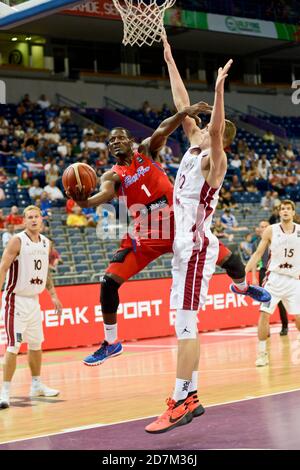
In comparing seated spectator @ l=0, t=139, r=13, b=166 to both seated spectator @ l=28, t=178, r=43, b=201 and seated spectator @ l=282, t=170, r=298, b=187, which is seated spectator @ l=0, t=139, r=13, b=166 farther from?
seated spectator @ l=282, t=170, r=298, b=187

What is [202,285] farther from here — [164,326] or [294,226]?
[164,326]

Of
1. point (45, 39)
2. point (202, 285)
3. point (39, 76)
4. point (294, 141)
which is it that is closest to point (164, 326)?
point (202, 285)

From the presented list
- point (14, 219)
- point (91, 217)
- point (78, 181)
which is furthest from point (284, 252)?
point (91, 217)

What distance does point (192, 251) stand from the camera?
6312 mm

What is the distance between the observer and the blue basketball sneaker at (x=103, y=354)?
286 inches

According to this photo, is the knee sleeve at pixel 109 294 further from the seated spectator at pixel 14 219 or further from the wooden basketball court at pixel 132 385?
the seated spectator at pixel 14 219

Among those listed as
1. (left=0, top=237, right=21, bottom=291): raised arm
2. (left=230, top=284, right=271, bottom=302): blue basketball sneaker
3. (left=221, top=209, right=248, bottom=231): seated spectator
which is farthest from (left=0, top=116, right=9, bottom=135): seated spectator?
(left=230, top=284, right=271, bottom=302): blue basketball sneaker

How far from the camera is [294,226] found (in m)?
11.1

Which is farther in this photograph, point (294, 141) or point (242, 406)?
point (294, 141)

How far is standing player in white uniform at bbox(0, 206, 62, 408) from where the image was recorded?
8.61 m

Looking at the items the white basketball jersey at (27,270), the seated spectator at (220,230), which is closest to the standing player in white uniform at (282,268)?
the white basketball jersey at (27,270)

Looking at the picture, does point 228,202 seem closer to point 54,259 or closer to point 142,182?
point 54,259

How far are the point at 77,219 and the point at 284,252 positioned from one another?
23.6ft

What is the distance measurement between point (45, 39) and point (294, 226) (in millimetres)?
18116
